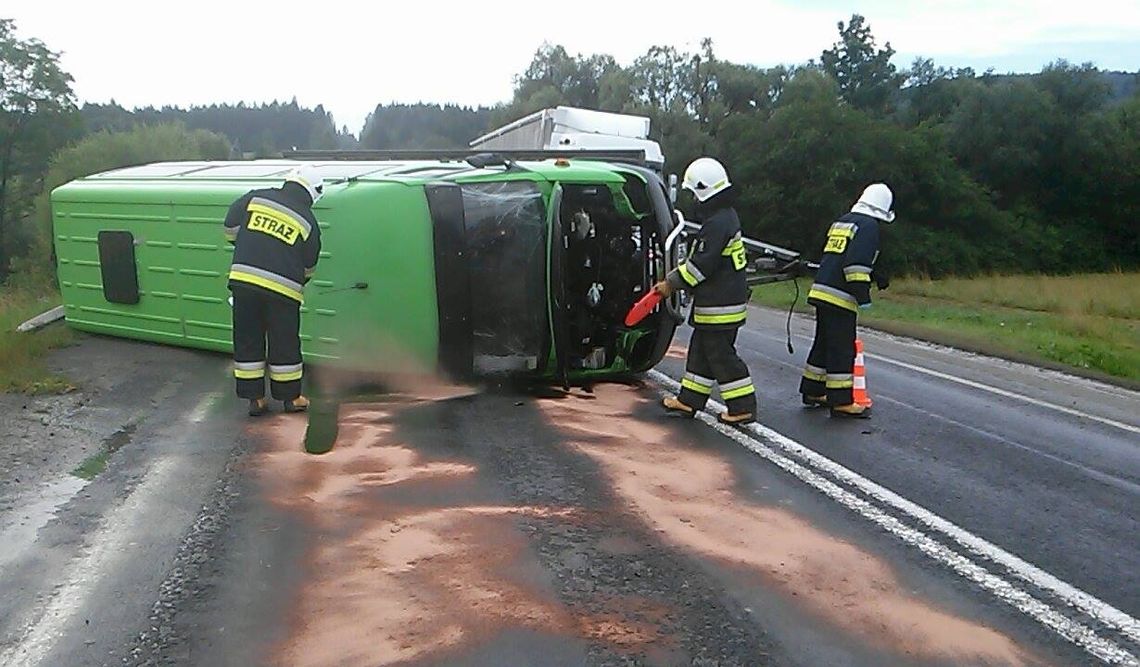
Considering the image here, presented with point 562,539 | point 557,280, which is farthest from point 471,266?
point 562,539

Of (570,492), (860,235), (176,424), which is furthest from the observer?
(860,235)

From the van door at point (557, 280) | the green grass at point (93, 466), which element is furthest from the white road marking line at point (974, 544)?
the green grass at point (93, 466)

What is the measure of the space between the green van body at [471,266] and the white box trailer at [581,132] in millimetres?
6638

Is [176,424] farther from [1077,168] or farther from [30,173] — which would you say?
[30,173]

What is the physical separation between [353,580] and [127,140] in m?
49.6

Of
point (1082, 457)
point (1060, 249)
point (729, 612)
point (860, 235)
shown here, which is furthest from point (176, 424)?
point (1060, 249)

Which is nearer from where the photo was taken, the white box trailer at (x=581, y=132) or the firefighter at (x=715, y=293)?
the firefighter at (x=715, y=293)

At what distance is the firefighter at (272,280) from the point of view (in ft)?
22.0

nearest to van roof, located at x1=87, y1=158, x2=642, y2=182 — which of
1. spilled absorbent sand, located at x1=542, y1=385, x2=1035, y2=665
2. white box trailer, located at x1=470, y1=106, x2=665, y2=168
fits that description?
spilled absorbent sand, located at x1=542, y1=385, x2=1035, y2=665

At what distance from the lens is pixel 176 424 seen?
6598 mm

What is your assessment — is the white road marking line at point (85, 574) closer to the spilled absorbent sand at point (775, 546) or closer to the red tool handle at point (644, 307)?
the spilled absorbent sand at point (775, 546)

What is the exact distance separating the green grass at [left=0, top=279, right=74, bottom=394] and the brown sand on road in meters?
3.00

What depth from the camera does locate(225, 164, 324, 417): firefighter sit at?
22.0 ft

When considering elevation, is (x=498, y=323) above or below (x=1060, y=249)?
above
